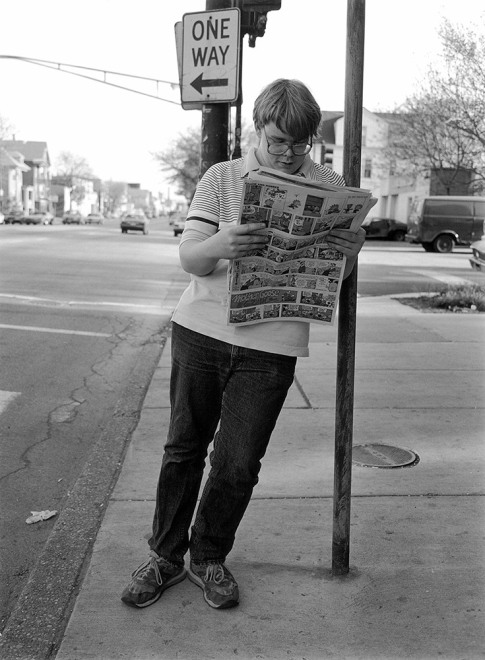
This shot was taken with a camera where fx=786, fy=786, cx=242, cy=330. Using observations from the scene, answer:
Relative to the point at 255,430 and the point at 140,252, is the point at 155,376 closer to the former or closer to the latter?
the point at 255,430

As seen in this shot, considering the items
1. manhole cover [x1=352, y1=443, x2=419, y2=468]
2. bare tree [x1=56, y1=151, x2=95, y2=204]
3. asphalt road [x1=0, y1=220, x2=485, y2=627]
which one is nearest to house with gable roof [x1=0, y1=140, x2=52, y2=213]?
bare tree [x1=56, y1=151, x2=95, y2=204]

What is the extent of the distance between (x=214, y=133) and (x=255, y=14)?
4.40 feet

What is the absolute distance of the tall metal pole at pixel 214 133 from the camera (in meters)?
6.39

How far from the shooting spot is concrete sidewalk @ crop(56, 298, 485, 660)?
2.57 meters

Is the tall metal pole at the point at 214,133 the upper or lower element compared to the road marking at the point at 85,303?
upper

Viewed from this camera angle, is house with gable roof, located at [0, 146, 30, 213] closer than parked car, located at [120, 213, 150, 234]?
No

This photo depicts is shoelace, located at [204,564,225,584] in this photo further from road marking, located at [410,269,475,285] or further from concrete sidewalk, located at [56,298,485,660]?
road marking, located at [410,269,475,285]

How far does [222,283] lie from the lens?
8.64ft

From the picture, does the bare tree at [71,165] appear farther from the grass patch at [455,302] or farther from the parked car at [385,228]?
the grass patch at [455,302]

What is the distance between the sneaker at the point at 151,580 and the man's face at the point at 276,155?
148 centimetres

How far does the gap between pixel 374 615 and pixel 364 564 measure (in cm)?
40

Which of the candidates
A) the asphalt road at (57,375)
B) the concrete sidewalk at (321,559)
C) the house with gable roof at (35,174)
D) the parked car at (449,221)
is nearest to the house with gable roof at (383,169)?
the parked car at (449,221)

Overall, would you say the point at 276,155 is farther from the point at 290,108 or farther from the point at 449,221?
the point at 449,221

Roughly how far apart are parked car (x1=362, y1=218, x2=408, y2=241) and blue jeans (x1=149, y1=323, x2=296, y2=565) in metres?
39.1
